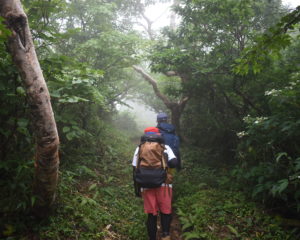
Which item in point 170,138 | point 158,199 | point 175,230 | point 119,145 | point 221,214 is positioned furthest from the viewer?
point 119,145

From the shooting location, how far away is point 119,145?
39.3 feet

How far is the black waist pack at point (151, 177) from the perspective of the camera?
434 centimetres

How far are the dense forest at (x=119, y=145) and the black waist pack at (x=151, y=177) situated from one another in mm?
1424

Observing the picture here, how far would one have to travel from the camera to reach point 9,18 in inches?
125

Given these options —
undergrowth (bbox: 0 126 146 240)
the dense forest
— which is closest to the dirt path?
the dense forest

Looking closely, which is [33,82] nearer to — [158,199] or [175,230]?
[158,199]

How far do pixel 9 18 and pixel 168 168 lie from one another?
3.90 metres

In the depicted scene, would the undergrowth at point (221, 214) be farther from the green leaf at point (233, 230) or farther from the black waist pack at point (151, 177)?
the black waist pack at point (151, 177)

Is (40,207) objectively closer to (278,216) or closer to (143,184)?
(143,184)

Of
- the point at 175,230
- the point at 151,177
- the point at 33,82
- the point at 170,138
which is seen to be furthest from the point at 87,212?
the point at 33,82

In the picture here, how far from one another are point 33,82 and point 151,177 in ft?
8.87

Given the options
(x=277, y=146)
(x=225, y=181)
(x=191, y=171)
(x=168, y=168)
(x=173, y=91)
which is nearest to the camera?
(x=168, y=168)

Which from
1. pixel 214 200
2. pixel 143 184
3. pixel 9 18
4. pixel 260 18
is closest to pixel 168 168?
pixel 143 184

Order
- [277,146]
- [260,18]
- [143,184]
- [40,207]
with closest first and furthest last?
[40,207] → [143,184] → [277,146] → [260,18]
